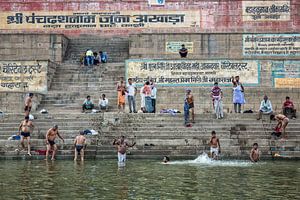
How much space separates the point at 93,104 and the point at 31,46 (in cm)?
607

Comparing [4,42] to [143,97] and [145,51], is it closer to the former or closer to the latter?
[145,51]

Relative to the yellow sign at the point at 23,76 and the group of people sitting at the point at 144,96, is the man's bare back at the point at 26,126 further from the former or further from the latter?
the yellow sign at the point at 23,76

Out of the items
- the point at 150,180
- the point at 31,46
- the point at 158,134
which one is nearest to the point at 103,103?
the point at 158,134

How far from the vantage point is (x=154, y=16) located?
89.9 ft

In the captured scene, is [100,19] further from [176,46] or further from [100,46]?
[176,46]

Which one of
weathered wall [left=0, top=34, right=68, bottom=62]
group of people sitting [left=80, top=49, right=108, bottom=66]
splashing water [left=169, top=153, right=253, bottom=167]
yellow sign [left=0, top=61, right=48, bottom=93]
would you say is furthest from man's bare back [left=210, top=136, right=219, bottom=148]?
weathered wall [left=0, top=34, right=68, bottom=62]

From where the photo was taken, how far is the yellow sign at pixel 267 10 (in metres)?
27.1

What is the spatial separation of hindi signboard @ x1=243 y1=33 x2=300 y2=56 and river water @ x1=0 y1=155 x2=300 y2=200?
9.91 metres

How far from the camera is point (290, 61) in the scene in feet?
73.9

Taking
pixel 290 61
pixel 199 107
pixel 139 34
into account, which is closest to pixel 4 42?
pixel 139 34

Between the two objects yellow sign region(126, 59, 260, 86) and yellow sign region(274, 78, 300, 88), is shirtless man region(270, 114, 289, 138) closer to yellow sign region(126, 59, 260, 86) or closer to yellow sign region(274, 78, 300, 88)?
yellow sign region(126, 59, 260, 86)

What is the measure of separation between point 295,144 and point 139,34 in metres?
10.3

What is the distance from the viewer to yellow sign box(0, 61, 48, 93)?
22.2 m

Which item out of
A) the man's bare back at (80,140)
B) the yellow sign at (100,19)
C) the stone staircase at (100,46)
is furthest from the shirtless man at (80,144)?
the yellow sign at (100,19)
